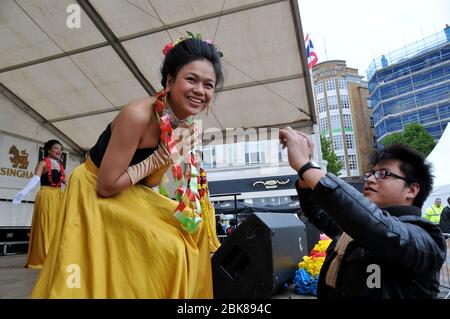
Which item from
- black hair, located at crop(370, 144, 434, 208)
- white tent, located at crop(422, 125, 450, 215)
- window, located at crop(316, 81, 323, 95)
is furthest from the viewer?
window, located at crop(316, 81, 323, 95)

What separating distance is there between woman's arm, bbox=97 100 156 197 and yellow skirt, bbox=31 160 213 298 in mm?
87

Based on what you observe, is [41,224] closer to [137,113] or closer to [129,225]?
[129,225]

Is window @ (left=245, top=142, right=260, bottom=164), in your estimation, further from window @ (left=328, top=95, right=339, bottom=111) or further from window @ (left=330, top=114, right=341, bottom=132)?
window @ (left=328, top=95, right=339, bottom=111)

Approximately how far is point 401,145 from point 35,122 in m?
8.41

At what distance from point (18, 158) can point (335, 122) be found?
1688 inches

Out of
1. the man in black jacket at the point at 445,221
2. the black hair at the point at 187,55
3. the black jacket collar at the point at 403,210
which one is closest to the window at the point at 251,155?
the man in black jacket at the point at 445,221

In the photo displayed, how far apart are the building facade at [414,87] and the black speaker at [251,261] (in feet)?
137

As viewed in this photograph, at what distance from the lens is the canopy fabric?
5.14m

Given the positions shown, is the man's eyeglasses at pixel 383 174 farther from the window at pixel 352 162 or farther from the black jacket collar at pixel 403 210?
the window at pixel 352 162

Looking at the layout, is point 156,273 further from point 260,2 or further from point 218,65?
point 260,2

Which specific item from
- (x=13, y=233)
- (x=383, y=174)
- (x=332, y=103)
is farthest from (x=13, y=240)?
(x=332, y=103)

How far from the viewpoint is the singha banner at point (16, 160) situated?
731 cm

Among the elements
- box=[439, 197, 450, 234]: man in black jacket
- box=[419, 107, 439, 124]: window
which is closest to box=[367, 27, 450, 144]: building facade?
box=[419, 107, 439, 124]: window

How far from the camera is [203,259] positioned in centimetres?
131
